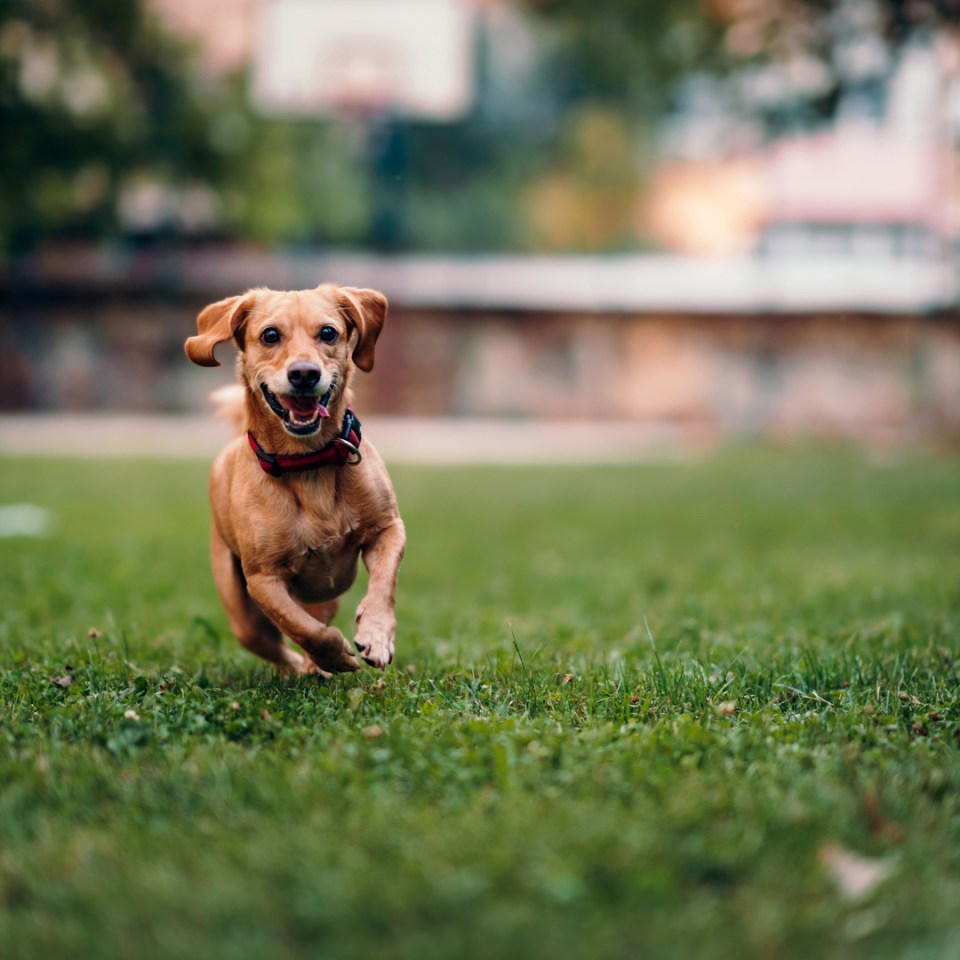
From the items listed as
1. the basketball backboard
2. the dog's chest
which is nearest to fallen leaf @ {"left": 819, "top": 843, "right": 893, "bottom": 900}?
the dog's chest

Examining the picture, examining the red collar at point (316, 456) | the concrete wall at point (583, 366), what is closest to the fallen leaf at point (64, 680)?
the red collar at point (316, 456)

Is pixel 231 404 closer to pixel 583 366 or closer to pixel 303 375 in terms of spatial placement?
pixel 303 375

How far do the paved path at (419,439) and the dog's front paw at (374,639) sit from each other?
14836mm

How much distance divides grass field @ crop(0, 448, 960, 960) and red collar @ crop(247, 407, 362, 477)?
72 centimetres

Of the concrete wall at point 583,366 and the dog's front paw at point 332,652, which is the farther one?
the concrete wall at point 583,366

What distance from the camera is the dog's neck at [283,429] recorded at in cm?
371

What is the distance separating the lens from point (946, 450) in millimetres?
23141

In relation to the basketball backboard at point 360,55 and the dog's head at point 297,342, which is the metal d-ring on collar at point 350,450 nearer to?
the dog's head at point 297,342

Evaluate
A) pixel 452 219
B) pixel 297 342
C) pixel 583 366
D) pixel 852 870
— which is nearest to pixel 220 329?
pixel 297 342

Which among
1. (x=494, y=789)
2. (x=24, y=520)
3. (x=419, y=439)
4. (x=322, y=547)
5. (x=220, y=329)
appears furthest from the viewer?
(x=419, y=439)

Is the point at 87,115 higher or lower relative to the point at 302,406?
higher

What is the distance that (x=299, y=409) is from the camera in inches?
143

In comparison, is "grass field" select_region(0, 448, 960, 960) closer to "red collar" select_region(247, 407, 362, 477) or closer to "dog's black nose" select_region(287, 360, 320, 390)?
"red collar" select_region(247, 407, 362, 477)

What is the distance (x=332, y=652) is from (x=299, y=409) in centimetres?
77
